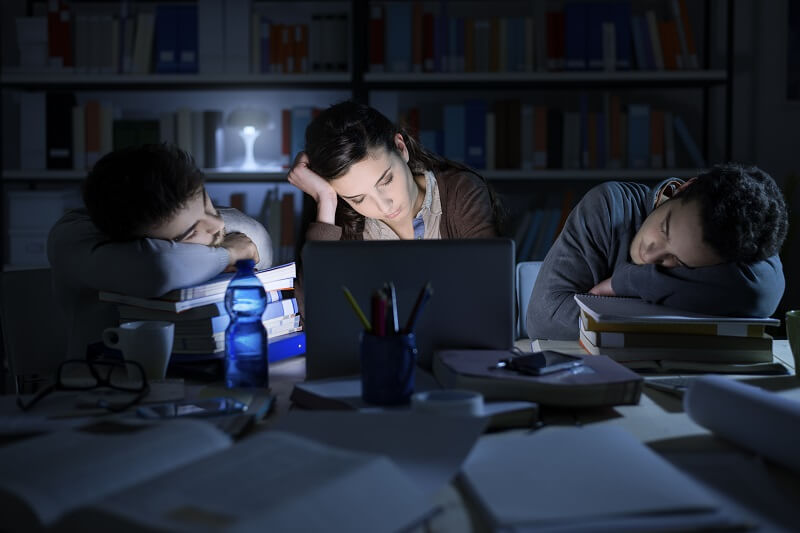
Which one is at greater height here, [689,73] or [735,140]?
[689,73]

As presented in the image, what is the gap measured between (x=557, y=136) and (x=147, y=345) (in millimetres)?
2427

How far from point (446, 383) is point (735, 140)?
2890mm

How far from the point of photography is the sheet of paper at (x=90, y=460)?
1.82ft

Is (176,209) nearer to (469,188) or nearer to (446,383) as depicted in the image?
(446,383)

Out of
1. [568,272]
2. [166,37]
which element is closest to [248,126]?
[166,37]

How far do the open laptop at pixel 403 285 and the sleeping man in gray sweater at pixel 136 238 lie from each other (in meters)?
0.27

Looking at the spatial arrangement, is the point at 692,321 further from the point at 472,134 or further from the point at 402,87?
the point at 402,87

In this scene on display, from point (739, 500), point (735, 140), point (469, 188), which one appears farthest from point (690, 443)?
point (735, 140)

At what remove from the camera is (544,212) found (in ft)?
10.3

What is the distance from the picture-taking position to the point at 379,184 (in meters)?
1.93

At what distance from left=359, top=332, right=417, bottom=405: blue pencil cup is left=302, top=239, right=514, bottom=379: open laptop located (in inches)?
5.6

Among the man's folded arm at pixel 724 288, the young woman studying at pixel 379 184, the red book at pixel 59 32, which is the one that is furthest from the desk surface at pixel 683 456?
the red book at pixel 59 32

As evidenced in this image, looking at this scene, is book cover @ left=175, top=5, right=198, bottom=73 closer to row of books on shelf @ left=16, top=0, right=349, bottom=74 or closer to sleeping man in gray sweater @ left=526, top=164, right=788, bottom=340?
row of books on shelf @ left=16, top=0, right=349, bottom=74

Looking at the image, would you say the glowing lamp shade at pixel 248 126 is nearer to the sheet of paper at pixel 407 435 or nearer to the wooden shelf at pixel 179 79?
the wooden shelf at pixel 179 79
